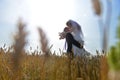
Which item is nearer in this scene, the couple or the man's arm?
the couple

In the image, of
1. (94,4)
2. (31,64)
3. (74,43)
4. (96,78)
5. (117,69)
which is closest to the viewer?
(117,69)

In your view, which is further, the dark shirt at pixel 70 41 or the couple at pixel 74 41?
the dark shirt at pixel 70 41

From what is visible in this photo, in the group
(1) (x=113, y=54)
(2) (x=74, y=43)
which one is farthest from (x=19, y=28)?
(2) (x=74, y=43)

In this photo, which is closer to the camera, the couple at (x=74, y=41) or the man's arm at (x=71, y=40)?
the couple at (x=74, y=41)

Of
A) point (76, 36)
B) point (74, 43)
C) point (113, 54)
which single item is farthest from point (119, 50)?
point (76, 36)

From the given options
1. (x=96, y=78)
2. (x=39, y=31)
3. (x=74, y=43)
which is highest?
(x=74, y=43)

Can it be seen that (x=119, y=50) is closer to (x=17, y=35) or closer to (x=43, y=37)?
(x=17, y=35)

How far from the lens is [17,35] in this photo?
0.90 m

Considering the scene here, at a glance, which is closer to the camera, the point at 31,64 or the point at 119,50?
the point at 119,50

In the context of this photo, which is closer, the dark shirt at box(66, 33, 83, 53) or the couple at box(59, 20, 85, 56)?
the couple at box(59, 20, 85, 56)

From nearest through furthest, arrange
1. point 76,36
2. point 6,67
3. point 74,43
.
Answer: point 6,67
point 74,43
point 76,36

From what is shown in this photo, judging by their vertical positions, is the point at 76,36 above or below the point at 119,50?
above

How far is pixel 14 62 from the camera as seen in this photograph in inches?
37.4

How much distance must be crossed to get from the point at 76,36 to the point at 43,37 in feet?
24.7
